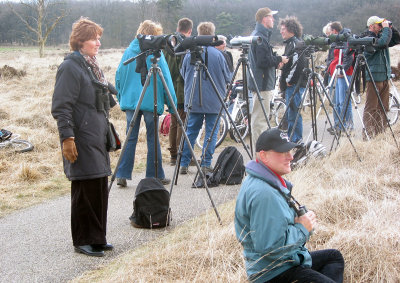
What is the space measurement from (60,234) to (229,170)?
2.53 meters

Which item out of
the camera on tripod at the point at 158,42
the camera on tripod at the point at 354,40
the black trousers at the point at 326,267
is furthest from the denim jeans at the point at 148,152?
the black trousers at the point at 326,267

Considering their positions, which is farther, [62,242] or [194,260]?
[62,242]

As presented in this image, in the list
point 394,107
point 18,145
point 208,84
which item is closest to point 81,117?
point 208,84

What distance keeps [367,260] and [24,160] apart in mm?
5672

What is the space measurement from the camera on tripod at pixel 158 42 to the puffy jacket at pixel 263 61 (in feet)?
8.36

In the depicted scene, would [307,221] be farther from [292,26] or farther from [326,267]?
[292,26]

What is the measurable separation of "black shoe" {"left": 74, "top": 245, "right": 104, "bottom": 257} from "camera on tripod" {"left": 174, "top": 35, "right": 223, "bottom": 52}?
7.13ft

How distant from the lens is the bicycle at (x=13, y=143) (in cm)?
796

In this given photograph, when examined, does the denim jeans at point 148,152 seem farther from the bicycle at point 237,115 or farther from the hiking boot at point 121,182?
the bicycle at point 237,115

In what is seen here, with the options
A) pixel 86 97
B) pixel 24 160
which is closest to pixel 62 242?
pixel 86 97

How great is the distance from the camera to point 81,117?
4062mm

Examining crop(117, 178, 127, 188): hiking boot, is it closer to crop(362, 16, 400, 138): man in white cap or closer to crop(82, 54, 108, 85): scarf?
crop(82, 54, 108, 85): scarf

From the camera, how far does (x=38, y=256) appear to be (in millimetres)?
4238

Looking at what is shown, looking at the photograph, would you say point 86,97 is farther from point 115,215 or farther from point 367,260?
point 367,260
